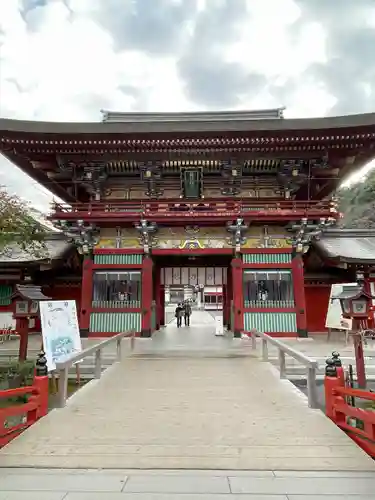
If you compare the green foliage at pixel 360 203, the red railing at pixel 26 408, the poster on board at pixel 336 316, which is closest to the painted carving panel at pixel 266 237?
the poster on board at pixel 336 316

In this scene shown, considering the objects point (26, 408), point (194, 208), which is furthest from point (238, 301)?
point (26, 408)

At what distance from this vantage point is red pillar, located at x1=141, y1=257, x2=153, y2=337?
1502cm

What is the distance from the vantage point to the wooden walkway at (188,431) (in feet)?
13.6

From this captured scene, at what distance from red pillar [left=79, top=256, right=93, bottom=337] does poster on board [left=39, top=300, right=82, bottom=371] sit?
5.93m

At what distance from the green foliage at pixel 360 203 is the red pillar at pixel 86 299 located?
39.5 metres

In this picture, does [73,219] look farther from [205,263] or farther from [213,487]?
[213,487]

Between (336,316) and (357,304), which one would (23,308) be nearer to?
(357,304)

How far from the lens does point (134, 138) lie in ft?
47.7

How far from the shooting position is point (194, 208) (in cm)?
1562

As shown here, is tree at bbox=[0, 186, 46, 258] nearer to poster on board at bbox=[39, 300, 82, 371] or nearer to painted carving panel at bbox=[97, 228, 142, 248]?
poster on board at bbox=[39, 300, 82, 371]

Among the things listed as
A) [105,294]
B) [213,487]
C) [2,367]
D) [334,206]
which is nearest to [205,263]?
[105,294]

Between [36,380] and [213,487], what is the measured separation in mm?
3743

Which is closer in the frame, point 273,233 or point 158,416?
Result: point 158,416

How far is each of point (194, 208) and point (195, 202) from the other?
570mm
